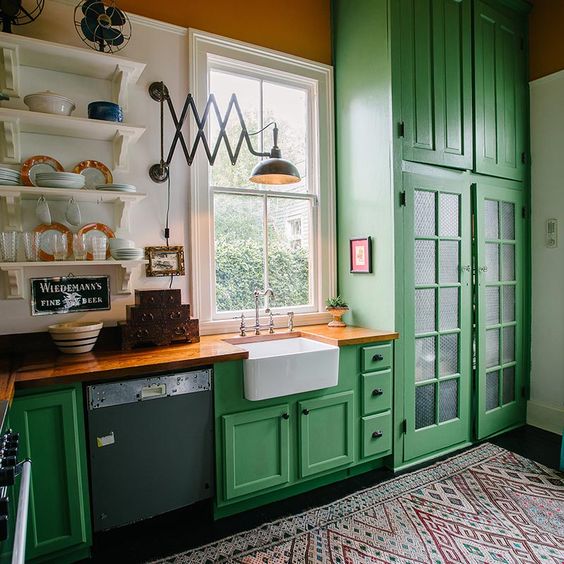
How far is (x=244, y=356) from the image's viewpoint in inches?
83.2

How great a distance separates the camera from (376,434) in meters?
2.58

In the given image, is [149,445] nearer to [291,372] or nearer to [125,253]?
[291,372]

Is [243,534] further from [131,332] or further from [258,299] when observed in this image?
[258,299]

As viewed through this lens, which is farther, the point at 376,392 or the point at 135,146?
the point at 376,392

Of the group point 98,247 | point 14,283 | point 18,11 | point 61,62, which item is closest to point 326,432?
point 98,247

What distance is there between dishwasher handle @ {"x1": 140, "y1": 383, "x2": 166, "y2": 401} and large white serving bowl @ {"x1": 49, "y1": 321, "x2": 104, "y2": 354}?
0.44 metres

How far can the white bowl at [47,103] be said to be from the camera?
203 centimetres

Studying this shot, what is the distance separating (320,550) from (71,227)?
2.10 metres

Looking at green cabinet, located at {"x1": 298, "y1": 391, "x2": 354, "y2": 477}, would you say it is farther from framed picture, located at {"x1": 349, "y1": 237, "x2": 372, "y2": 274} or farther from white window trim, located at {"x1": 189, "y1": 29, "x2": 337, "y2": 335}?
framed picture, located at {"x1": 349, "y1": 237, "x2": 372, "y2": 274}

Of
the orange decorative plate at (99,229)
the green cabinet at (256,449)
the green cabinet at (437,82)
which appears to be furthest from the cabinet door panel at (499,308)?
the orange decorative plate at (99,229)

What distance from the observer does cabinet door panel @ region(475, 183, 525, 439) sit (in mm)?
3016

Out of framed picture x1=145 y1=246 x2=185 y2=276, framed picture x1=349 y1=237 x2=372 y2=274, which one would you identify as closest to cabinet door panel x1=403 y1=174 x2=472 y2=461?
framed picture x1=349 y1=237 x2=372 y2=274

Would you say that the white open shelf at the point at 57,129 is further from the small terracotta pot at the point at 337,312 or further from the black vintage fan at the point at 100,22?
the small terracotta pot at the point at 337,312

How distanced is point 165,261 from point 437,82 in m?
2.16
